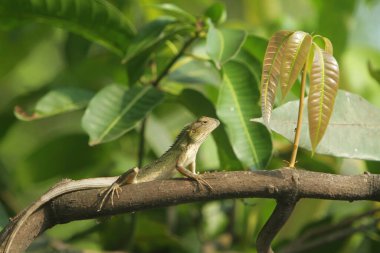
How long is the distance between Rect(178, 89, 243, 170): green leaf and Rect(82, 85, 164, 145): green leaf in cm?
13

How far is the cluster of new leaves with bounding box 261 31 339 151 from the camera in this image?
169 cm

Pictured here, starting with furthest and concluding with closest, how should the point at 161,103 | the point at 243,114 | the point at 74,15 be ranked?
the point at 161,103 < the point at 74,15 < the point at 243,114

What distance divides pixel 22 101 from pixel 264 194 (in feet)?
6.50

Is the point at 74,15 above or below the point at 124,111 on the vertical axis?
above

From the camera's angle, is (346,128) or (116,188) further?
(346,128)

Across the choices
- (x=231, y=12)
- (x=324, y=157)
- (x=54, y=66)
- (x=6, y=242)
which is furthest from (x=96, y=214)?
(x=231, y=12)

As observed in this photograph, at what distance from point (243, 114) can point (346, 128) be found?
0.44m

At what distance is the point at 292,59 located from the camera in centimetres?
173

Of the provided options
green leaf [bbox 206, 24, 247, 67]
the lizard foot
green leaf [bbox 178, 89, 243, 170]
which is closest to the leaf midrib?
green leaf [bbox 178, 89, 243, 170]

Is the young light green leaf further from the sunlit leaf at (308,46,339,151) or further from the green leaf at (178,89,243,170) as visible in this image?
the green leaf at (178,89,243,170)

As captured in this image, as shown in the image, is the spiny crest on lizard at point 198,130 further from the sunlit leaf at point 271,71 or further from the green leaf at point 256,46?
the sunlit leaf at point 271,71

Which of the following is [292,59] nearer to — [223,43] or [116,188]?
[116,188]

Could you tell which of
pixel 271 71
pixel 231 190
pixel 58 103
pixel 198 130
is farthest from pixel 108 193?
pixel 58 103

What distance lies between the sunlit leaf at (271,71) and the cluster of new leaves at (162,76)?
0.64 metres
